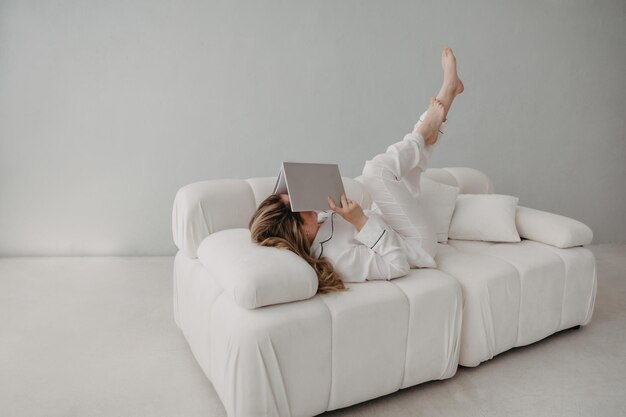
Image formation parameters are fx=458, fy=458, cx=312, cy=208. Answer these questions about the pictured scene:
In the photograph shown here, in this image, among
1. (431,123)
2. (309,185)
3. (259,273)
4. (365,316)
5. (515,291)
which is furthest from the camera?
(431,123)

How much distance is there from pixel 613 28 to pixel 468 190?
2389 mm

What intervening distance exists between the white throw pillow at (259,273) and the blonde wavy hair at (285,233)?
5 centimetres

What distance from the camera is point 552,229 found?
243 centimetres

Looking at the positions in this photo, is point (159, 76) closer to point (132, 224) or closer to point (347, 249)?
point (132, 224)

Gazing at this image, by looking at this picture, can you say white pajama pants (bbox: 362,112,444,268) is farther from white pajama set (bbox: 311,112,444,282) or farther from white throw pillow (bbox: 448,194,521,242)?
white throw pillow (bbox: 448,194,521,242)

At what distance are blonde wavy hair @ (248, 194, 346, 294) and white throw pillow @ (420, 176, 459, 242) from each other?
972mm

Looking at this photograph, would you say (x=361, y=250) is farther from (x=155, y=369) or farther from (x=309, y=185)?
(x=155, y=369)

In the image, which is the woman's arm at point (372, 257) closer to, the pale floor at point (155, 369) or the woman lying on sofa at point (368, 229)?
the woman lying on sofa at point (368, 229)

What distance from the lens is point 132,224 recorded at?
3512 millimetres

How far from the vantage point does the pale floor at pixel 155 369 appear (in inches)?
69.0

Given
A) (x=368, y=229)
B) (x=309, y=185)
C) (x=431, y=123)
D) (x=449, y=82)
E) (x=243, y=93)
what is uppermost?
(x=449, y=82)

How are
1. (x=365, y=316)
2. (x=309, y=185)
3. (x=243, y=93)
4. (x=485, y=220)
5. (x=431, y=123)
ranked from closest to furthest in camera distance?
(x=365, y=316) → (x=309, y=185) → (x=431, y=123) → (x=485, y=220) → (x=243, y=93)

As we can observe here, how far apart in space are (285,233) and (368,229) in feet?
1.17

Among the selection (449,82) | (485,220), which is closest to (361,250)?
(485,220)
